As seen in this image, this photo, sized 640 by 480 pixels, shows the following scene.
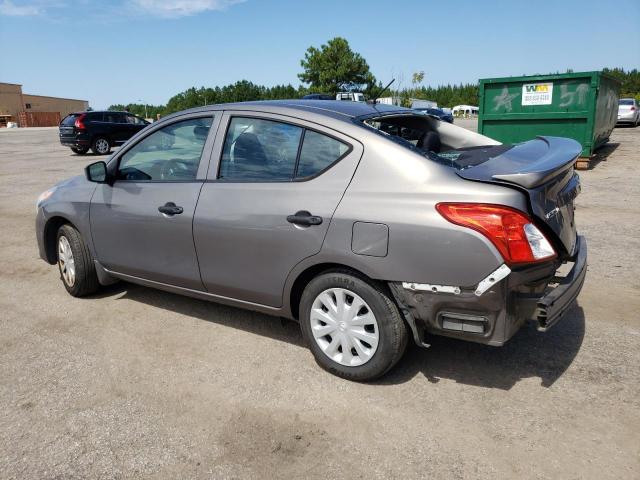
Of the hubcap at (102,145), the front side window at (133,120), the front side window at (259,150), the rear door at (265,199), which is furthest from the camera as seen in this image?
the front side window at (133,120)

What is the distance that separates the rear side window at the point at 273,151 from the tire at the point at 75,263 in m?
1.72

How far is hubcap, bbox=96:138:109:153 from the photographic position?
19.8 meters

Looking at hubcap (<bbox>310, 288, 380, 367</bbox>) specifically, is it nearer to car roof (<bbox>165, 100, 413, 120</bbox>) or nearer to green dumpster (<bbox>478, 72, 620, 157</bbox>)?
car roof (<bbox>165, 100, 413, 120</bbox>)

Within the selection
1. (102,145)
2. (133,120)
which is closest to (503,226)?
(102,145)

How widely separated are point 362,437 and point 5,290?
4.07 metres

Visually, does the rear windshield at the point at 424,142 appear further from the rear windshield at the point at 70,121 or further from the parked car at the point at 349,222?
the rear windshield at the point at 70,121

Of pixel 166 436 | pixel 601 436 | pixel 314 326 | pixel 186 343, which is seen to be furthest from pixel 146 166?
pixel 601 436

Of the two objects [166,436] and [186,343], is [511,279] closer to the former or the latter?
[166,436]

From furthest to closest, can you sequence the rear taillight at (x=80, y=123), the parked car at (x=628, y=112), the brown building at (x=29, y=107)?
the brown building at (x=29, y=107) → the parked car at (x=628, y=112) → the rear taillight at (x=80, y=123)

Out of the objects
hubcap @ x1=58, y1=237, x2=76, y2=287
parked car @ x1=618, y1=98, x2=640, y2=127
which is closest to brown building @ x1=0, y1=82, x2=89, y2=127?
parked car @ x1=618, y1=98, x2=640, y2=127

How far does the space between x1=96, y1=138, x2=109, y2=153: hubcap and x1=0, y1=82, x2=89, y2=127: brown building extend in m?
54.1

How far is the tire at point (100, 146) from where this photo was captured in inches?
775

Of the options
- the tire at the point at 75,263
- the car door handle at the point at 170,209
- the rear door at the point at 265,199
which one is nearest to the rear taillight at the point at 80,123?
the tire at the point at 75,263

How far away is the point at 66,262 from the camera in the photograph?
15.7ft
